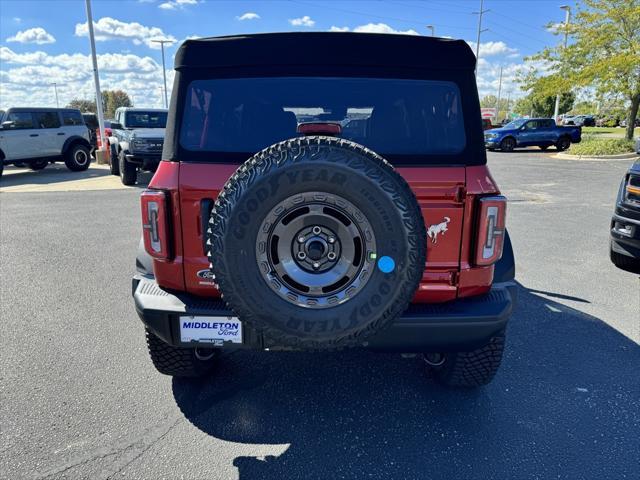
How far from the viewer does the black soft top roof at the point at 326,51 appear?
7.63 ft

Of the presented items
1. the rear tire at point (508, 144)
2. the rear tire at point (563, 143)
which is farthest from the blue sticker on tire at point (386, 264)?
the rear tire at point (563, 143)

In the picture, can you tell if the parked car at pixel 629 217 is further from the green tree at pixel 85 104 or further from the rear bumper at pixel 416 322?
the green tree at pixel 85 104

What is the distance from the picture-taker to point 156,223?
2.31 meters

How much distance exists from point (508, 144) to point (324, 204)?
953 inches

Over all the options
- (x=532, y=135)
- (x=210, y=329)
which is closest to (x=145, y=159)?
(x=210, y=329)

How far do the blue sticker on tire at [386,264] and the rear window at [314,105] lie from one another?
654 mm

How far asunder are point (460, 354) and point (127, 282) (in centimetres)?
364

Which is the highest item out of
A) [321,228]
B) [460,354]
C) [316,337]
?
[321,228]

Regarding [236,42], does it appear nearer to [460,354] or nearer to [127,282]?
[460,354]

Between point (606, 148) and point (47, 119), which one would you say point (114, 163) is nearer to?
point (47, 119)

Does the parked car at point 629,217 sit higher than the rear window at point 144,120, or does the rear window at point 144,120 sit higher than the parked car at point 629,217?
the rear window at point 144,120

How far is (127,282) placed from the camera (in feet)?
16.2

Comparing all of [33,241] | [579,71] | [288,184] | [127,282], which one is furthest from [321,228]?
[579,71]

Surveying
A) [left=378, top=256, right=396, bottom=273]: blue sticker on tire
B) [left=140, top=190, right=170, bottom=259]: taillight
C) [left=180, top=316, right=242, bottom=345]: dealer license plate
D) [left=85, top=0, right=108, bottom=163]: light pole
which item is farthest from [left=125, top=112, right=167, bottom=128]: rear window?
[left=378, top=256, right=396, bottom=273]: blue sticker on tire
